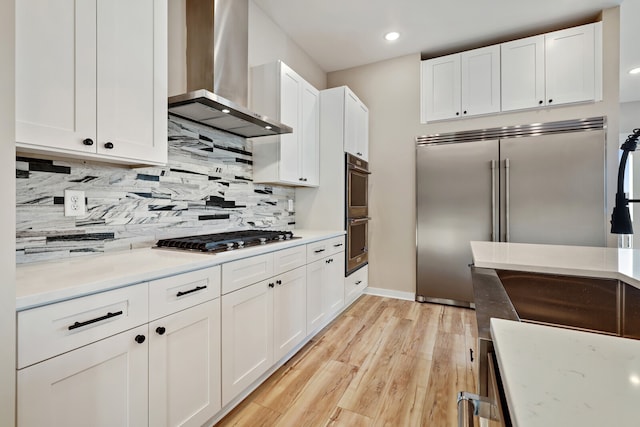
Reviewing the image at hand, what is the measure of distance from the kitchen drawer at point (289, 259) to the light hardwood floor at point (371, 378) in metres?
0.71

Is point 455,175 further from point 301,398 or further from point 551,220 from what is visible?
point 301,398

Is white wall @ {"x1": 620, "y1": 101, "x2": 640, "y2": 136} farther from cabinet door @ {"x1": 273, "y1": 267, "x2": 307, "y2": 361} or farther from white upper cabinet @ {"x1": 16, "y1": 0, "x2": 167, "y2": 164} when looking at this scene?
white upper cabinet @ {"x1": 16, "y1": 0, "x2": 167, "y2": 164}

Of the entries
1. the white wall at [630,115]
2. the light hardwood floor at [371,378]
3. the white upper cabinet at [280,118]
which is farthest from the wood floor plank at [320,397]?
the white wall at [630,115]

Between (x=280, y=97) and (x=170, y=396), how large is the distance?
2.18 metres

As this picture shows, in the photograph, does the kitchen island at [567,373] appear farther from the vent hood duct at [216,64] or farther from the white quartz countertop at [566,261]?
the vent hood duct at [216,64]

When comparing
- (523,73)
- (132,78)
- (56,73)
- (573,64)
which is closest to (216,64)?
(132,78)

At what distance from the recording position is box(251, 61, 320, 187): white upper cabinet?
252 cm

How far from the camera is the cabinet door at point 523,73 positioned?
9.87 ft

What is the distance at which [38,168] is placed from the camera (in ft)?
4.34

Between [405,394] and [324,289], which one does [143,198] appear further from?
[405,394]

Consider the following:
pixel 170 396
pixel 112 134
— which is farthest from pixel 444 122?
pixel 170 396

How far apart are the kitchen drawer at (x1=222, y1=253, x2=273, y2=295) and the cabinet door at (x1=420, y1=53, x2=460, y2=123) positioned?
269 cm

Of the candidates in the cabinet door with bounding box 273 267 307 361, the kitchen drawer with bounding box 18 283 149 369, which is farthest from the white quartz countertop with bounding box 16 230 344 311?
the cabinet door with bounding box 273 267 307 361

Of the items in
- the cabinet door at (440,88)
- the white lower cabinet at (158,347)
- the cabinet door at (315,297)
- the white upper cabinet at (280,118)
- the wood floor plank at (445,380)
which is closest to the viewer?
the white lower cabinet at (158,347)
